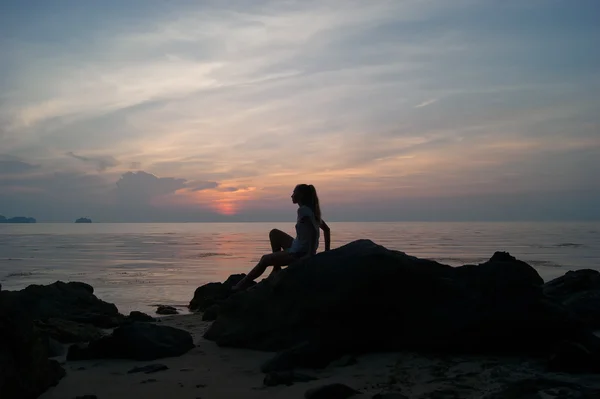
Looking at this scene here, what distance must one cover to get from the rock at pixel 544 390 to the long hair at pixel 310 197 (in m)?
5.66

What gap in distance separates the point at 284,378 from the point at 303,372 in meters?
0.49

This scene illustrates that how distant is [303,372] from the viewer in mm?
5711

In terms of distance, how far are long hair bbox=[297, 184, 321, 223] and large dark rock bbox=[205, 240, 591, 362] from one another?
2666 millimetres

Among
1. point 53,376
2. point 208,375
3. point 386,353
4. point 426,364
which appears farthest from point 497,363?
point 53,376

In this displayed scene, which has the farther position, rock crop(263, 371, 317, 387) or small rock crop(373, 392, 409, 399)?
rock crop(263, 371, 317, 387)

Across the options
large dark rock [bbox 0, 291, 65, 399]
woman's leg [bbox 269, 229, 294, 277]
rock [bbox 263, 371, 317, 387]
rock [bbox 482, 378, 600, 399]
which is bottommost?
rock [bbox 263, 371, 317, 387]

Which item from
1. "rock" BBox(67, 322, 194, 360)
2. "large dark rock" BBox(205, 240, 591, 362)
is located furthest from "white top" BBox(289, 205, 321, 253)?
"rock" BBox(67, 322, 194, 360)

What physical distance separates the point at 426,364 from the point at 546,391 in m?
1.52

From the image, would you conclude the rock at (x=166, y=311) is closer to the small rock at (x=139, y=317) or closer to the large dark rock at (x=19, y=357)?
the small rock at (x=139, y=317)

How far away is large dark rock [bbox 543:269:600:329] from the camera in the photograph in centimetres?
827

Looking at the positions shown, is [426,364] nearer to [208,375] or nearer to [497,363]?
[497,363]

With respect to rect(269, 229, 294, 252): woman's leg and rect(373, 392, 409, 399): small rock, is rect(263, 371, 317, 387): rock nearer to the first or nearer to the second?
rect(373, 392, 409, 399): small rock

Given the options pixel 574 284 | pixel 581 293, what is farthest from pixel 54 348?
pixel 574 284

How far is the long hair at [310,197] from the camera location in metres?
9.80
